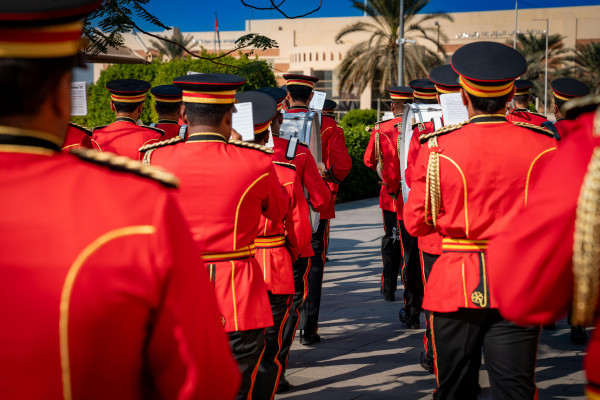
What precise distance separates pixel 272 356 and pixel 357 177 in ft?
51.6

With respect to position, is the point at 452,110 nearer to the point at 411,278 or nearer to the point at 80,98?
the point at 80,98

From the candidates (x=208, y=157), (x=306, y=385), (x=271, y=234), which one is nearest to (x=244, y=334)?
(x=208, y=157)

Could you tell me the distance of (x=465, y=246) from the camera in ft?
12.7

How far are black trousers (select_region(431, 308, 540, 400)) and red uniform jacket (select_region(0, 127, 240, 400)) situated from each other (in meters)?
2.43

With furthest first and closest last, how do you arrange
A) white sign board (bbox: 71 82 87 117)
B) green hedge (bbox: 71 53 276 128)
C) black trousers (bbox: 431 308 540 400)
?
green hedge (bbox: 71 53 276 128)
white sign board (bbox: 71 82 87 117)
black trousers (bbox: 431 308 540 400)

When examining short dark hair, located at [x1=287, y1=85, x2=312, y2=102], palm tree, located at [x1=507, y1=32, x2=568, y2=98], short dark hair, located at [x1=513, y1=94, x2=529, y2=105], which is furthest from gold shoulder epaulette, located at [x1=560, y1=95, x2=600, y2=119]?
palm tree, located at [x1=507, y1=32, x2=568, y2=98]

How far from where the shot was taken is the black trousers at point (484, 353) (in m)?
3.64

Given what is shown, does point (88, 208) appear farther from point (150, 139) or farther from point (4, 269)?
point (150, 139)

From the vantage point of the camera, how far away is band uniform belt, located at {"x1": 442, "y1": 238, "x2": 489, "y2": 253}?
3824 millimetres

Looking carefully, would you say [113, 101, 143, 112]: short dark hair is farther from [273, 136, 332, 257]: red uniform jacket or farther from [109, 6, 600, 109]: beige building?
[109, 6, 600, 109]: beige building

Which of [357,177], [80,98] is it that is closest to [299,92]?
[80,98]

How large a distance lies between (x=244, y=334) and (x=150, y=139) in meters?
3.54

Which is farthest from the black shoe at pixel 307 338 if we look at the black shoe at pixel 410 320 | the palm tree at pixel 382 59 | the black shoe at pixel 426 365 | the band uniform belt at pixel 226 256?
the palm tree at pixel 382 59

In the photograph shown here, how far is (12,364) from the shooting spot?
1.48 meters
